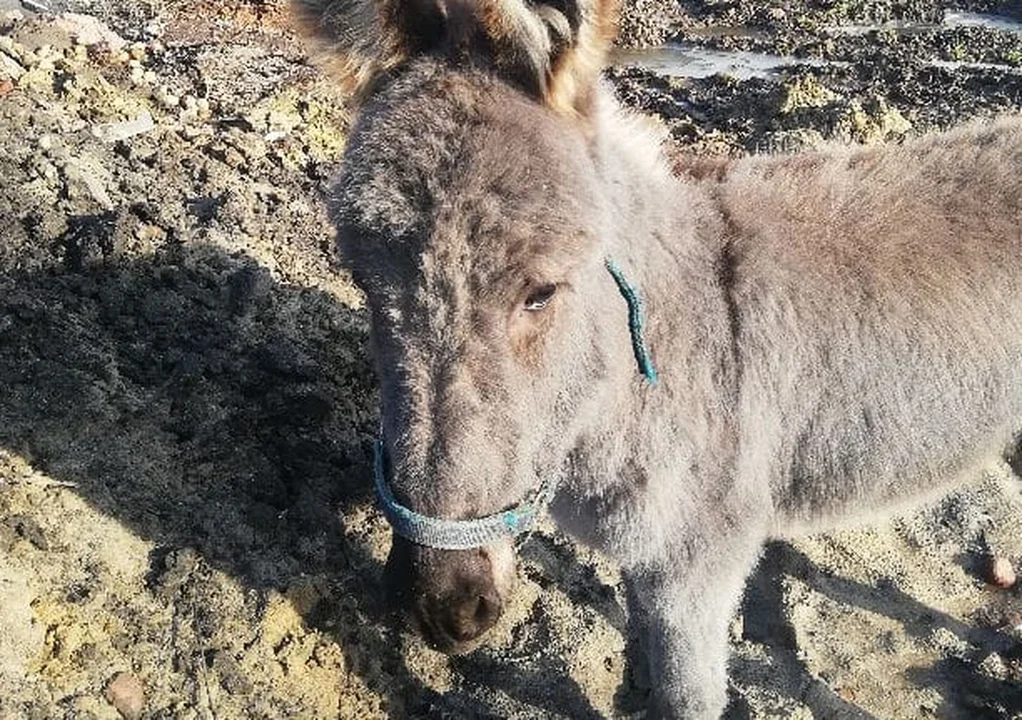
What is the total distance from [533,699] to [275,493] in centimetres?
140

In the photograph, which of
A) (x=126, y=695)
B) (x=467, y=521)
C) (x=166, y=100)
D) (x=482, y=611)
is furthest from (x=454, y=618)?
(x=166, y=100)

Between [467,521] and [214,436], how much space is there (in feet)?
6.82

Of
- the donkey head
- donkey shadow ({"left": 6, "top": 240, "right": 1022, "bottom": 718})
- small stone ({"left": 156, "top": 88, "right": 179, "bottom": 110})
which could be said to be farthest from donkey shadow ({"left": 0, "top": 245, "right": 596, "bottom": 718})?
small stone ({"left": 156, "top": 88, "right": 179, "bottom": 110})

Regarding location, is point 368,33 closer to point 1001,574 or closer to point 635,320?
point 635,320

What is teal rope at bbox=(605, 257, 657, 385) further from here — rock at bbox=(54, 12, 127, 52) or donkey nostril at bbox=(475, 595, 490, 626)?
rock at bbox=(54, 12, 127, 52)

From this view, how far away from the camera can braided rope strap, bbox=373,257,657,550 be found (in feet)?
7.44

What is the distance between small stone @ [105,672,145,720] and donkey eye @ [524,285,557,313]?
1.97 metres

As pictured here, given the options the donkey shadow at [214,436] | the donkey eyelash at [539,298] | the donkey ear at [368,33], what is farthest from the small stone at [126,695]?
the donkey ear at [368,33]

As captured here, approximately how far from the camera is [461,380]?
223 cm

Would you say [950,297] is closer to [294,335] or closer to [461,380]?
[461,380]

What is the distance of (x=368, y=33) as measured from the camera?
244 cm

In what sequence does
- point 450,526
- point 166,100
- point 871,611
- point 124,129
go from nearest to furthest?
point 450,526 → point 871,611 → point 124,129 → point 166,100

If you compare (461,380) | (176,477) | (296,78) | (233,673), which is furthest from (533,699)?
(296,78)

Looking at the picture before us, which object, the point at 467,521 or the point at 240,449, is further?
the point at 240,449
